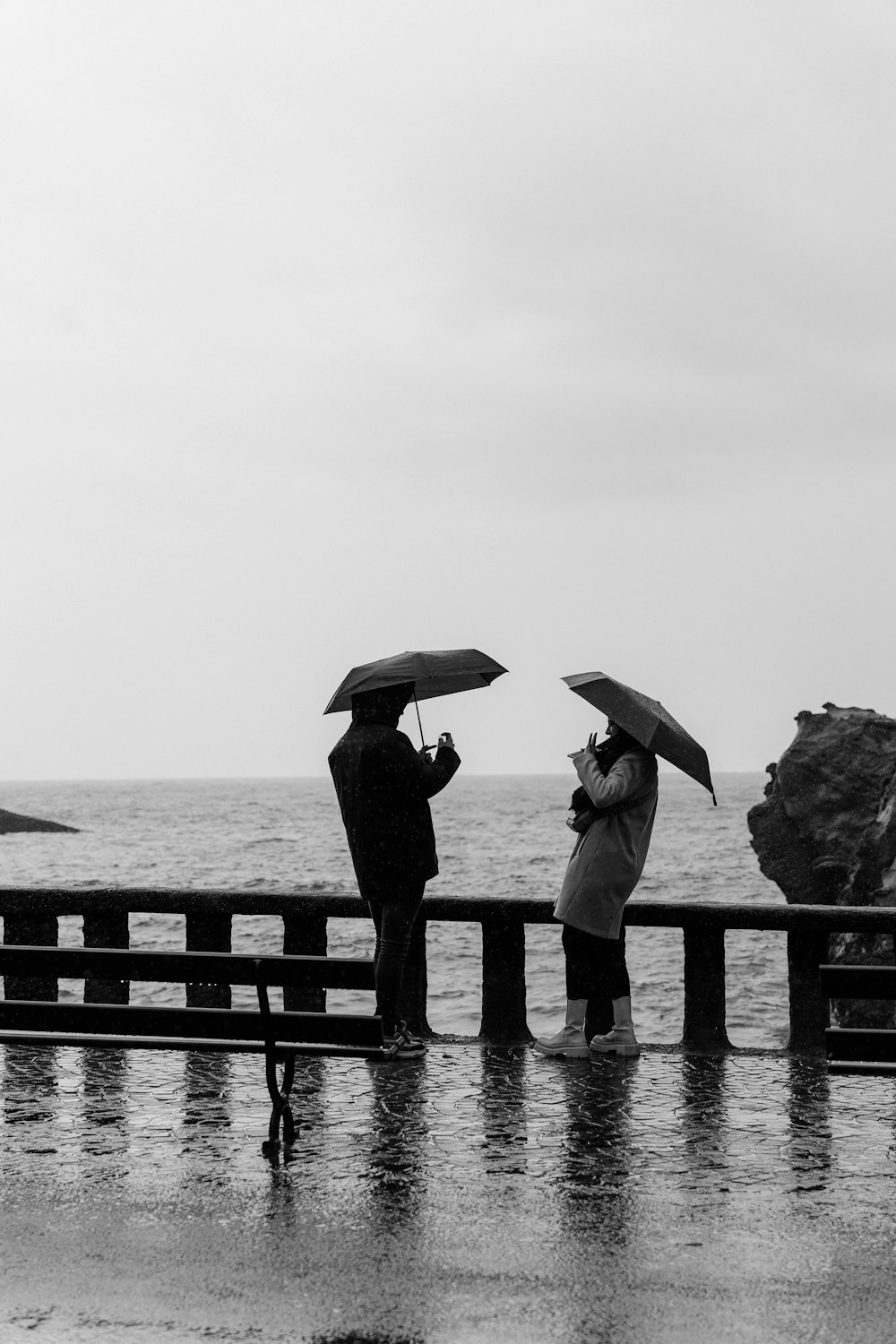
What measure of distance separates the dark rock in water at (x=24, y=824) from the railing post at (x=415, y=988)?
92.1m

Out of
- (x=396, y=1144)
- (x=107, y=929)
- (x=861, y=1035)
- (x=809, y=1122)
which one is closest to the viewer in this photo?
(x=861, y=1035)

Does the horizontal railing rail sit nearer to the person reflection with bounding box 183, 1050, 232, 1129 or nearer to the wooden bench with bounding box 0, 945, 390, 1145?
the person reflection with bounding box 183, 1050, 232, 1129

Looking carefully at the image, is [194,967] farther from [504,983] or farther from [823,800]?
[823,800]

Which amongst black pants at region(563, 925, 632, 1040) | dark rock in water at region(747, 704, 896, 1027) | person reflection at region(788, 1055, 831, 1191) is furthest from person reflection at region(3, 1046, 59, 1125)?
dark rock in water at region(747, 704, 896, 1027)

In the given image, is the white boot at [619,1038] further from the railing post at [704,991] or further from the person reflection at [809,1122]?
the person reflection at [809,1122]

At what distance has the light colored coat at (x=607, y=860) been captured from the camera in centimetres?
723

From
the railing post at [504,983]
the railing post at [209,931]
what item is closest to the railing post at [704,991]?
the railing post at [504,983]

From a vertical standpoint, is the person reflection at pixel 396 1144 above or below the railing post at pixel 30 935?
below

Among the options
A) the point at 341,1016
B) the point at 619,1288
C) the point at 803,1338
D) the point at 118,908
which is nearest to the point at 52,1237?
the point at 341,1016

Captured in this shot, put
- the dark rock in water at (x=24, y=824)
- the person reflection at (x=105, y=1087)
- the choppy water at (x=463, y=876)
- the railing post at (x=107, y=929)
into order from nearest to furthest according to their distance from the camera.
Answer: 1. the person reflection at (x=105, y=1087)
2. the railing post at (x=107, y=929)
3. the choppy water at (x=463, y=876)
4. the dark rock in water at (x=24, y=824)

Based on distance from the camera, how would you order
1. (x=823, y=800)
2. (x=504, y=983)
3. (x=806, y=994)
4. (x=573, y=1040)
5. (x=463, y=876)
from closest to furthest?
(x=573, y=1040)
(x=806, y=994)
(x=504, y=983)
(x=823, y=800)
(x=463, y=876)

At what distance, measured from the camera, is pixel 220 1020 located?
5805 millimetres

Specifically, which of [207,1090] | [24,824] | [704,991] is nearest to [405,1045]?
[207,1090]

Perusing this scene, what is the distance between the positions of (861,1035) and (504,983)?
2945 mm
